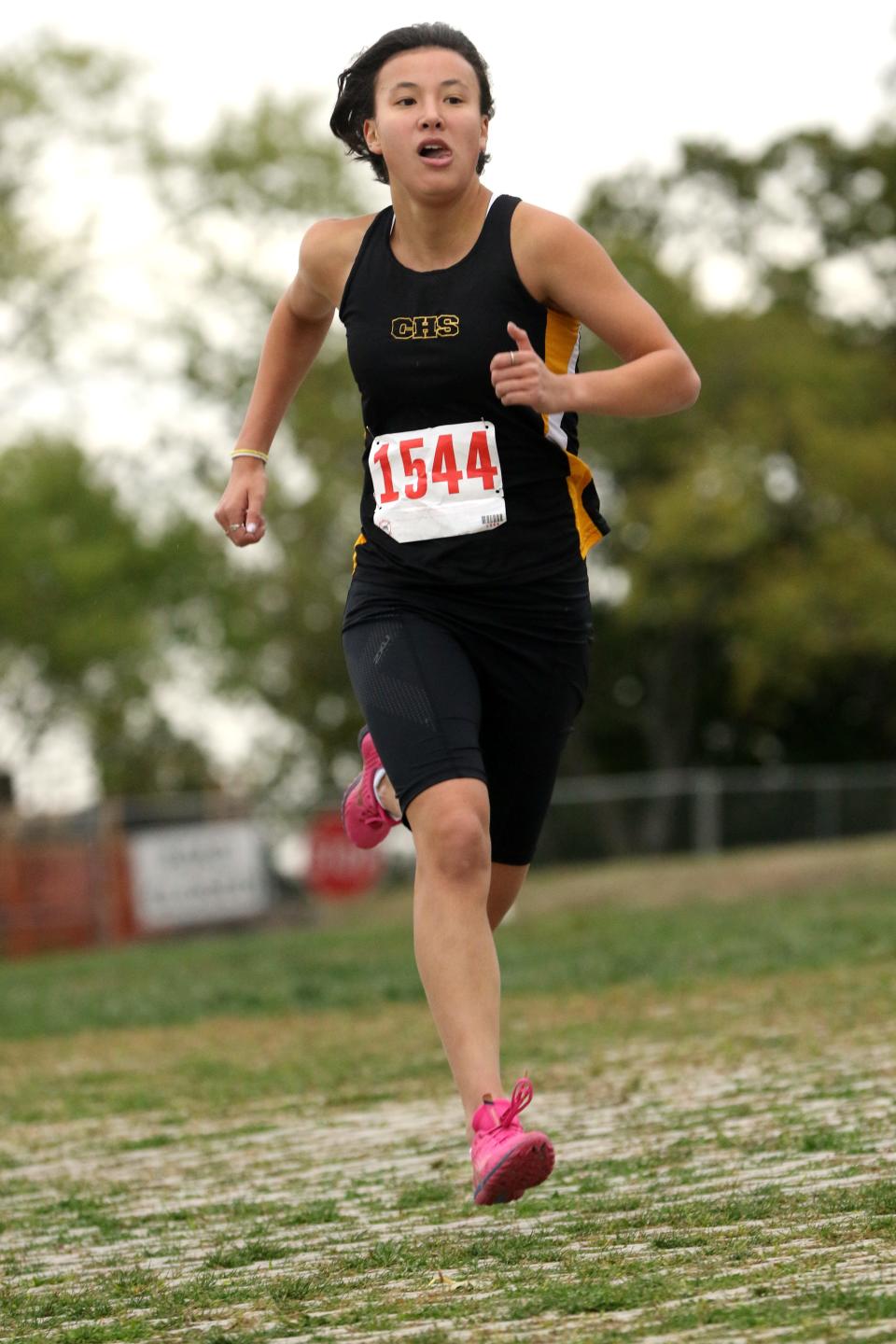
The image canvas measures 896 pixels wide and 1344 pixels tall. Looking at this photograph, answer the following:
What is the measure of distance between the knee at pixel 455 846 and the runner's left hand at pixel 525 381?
84 centimetres

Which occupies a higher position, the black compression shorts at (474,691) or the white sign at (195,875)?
the black compression shorts at (474,691)

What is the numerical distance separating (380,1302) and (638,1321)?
55 centimetres

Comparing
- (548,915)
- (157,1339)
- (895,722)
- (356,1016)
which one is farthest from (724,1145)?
(895,722)

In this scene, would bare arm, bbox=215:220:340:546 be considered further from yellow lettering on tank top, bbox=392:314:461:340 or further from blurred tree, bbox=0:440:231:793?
blurred tree, bbox=0:440:231:793

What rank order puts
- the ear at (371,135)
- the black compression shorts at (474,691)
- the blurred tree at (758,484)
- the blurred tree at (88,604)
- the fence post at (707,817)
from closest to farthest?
the black compression shorts at (474,691) → the ear at (371,135) → the fence post at (707,817) → the blurred tree at (88,604) → the blurred tree at (758,484)

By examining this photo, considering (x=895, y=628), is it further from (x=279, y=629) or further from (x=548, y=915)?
(x=548, y=915)

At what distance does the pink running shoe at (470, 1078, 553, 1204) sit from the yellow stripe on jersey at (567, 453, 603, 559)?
4.00 ft

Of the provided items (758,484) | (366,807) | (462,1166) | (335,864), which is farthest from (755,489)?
(366,807)

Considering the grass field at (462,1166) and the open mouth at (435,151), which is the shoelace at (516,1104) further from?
the open mouth at (435,151)

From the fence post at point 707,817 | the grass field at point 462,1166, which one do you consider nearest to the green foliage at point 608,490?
the fence post at point 707,817

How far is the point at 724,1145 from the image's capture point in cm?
522

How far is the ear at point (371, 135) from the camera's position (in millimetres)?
4609

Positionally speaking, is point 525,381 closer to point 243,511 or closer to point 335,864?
point 243,511

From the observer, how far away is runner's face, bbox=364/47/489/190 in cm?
434
